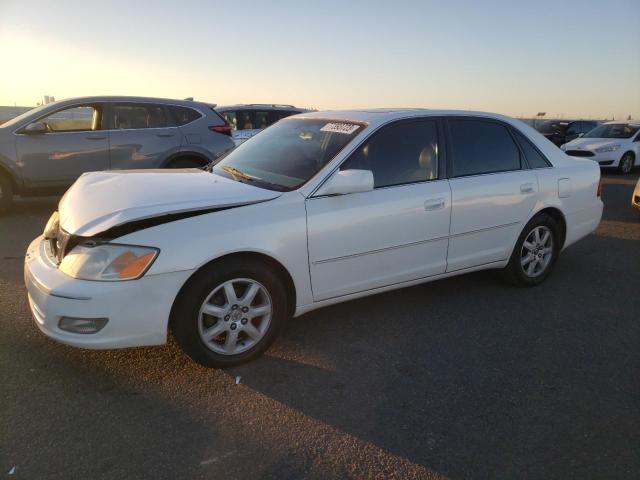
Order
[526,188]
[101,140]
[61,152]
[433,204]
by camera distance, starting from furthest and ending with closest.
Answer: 1. [101,140]
2. [61,152]
3. [526,188]
4. [433,204]

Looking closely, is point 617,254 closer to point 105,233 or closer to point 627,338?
point 627,338

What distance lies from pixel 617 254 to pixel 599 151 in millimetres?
9371

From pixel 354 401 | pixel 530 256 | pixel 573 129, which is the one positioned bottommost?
pixel 573 129

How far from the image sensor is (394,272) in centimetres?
374

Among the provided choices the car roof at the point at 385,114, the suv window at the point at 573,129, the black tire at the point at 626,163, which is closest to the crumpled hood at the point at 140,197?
the car roof at the point at 385,114

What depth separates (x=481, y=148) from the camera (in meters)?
4.26

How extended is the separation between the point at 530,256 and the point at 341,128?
7.14 feet

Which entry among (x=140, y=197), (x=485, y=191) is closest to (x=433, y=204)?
(x=485, y=191)

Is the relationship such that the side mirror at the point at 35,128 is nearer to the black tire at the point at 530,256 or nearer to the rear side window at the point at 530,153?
the rear side window at the point at 530,153

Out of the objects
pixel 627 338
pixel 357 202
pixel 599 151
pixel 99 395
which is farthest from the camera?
pixel 599 151

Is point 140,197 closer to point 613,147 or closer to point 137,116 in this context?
point 137,116

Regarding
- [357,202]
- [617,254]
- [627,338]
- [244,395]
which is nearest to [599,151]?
[617,254]

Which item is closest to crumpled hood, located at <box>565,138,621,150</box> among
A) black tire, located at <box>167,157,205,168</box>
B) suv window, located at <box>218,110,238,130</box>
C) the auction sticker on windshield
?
suv window, located at <box>218,110,238,130</box>

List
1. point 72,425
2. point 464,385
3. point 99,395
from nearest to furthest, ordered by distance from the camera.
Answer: point 72,425
point 99,395
point 464,385
